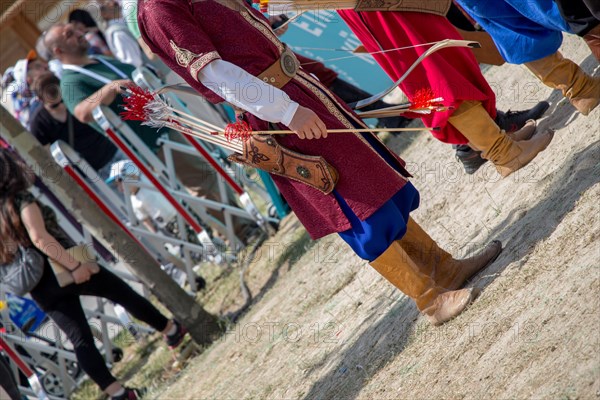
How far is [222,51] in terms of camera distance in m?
3.56

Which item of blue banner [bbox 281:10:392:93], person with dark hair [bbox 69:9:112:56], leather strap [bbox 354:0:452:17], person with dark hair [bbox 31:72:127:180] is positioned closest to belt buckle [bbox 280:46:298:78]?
leather strap [bbox 354:0:452:17]

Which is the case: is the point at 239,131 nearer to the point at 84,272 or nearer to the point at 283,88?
the point at 283,88

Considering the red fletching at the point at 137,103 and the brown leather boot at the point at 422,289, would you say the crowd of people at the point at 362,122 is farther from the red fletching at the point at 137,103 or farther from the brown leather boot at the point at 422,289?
the red fletching at the point at 137,103

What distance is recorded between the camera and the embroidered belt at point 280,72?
359cm

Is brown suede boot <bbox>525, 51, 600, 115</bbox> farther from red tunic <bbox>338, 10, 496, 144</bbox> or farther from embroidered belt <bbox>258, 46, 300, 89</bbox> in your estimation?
embroidered belt <bbox>258, 46, 300, 89</bbox>

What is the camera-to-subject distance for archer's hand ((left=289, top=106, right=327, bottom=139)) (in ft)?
11.4

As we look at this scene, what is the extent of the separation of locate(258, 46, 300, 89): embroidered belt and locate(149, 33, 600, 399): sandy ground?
1.20 meters

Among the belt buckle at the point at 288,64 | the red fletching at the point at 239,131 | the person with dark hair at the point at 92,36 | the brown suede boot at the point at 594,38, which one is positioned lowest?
the brown suede boot at the point at 594,38

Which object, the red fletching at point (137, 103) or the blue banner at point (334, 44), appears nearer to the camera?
the red fletching at point (137, 103)

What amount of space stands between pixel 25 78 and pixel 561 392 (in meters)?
6.10

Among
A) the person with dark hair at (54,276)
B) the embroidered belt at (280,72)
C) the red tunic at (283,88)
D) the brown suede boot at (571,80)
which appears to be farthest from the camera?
the person with dark hair at (54,276)

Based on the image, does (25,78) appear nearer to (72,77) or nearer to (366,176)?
(72,77)

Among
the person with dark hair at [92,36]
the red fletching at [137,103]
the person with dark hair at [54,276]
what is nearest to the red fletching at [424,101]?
the red fletching at [137,103]

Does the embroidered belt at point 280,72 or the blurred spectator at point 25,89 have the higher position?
the blurred spectator at point 25,89
